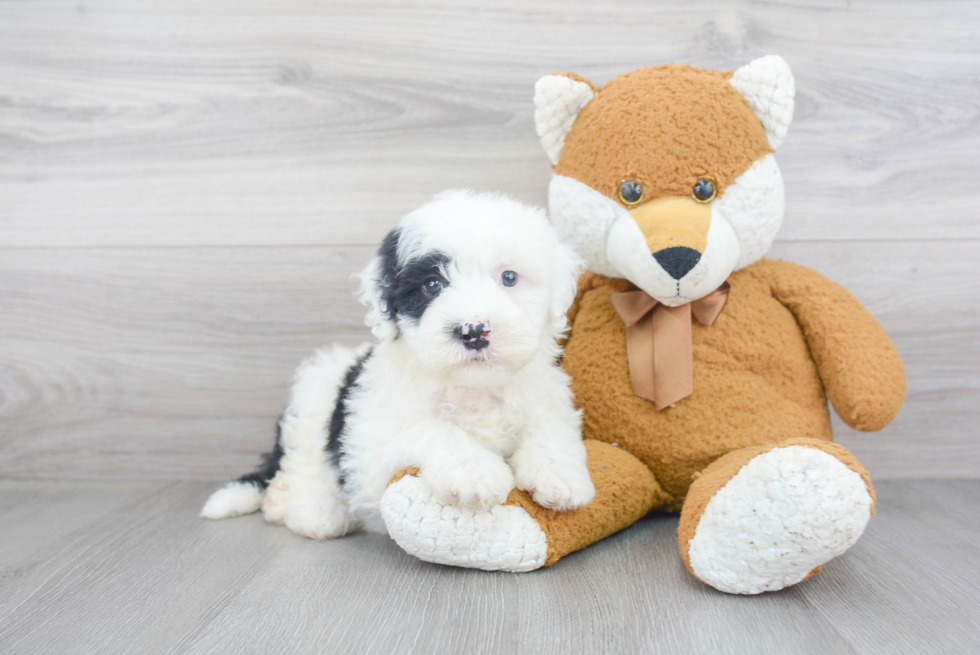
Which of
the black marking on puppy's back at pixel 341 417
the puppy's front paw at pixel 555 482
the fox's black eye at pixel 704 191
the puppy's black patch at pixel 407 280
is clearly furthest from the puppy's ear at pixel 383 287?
the fox's black eye at pixel 704 191

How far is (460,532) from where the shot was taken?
3.66ft

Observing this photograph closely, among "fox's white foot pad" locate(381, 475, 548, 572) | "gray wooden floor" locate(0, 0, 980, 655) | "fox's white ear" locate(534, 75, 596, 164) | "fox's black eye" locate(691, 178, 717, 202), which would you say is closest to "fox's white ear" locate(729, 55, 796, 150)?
"fox's black eye" locate(691, 178, 717, 202)

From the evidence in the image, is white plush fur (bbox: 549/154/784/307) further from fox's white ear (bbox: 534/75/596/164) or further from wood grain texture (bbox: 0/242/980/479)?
wood grain texture (bbox: 0/242/980/479)

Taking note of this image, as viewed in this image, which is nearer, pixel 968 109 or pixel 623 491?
pixel 623 491

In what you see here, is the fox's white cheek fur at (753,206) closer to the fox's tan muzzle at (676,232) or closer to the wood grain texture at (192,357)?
the fox's tan muzzle at (676,232)

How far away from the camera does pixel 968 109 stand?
170cm

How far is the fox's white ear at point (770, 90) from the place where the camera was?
1.31 metres

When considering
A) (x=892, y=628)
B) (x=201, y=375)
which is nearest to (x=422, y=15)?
(x=201, y=375)

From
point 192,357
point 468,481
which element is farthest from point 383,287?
point 192,357

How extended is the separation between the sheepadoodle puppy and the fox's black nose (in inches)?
6.0

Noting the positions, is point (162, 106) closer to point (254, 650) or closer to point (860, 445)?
point (254, 650)

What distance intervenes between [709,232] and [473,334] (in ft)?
1.59

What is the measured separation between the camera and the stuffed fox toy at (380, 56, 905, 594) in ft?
4.06

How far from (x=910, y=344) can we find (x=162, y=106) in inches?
77.2
